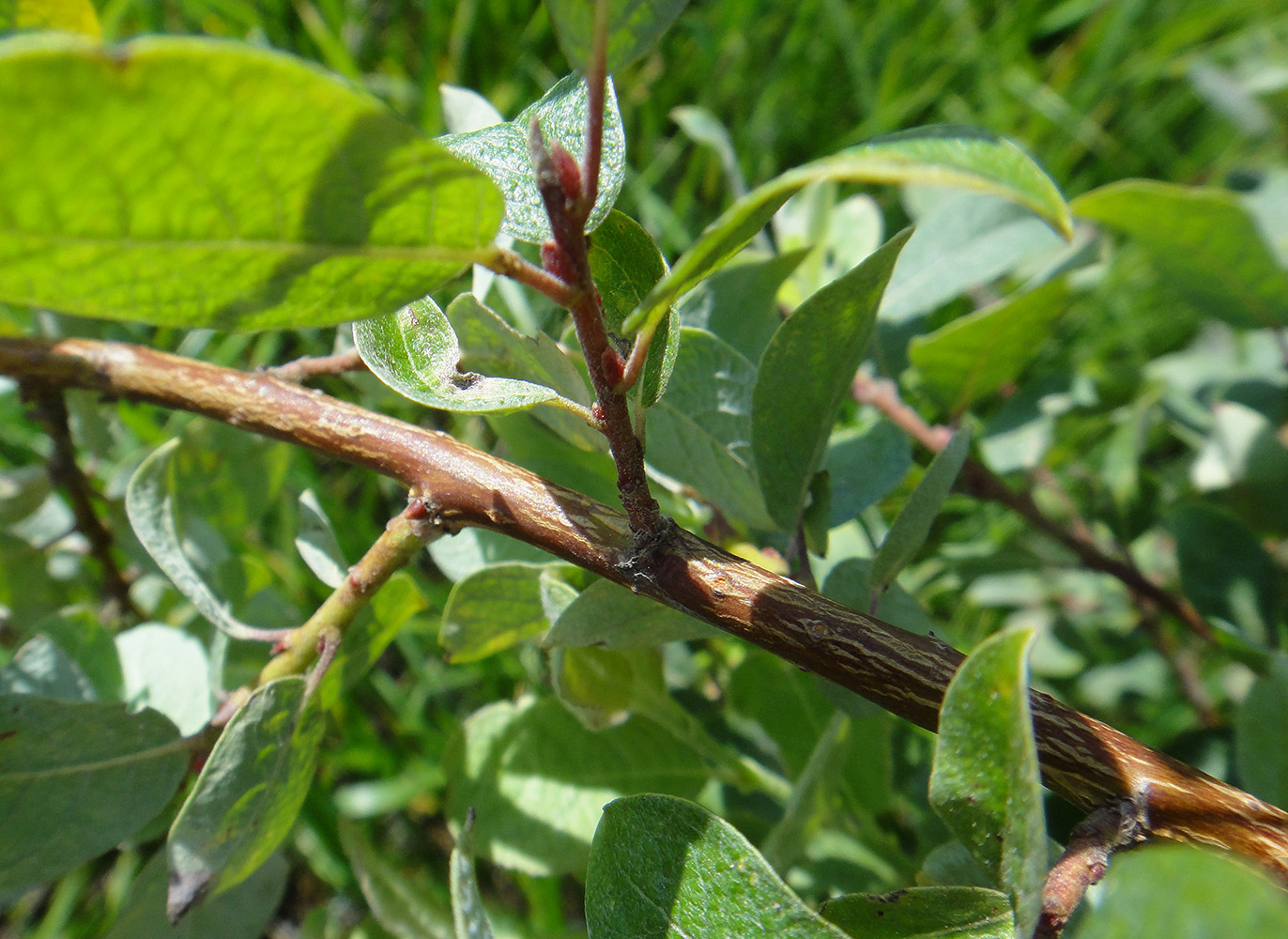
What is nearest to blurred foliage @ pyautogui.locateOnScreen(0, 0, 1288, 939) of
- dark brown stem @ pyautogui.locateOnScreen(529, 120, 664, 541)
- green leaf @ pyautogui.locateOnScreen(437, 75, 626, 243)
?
dark brown stem @ pyautogui.locateOnScreen(529, 120, 664, 541)

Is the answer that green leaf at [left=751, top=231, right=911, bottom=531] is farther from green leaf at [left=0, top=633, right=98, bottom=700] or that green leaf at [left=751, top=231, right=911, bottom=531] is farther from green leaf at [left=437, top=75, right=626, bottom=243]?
green leaf at [left=0, top=633, right=98, bottom=700]

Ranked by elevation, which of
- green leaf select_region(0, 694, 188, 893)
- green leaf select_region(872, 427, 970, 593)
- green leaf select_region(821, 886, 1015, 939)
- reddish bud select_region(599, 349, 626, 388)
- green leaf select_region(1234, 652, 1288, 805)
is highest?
reddish bud select_region(599, 349, 626, 388)

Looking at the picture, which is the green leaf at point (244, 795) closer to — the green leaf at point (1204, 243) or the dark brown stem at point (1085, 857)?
the dark brown stem at point (1085, 857)

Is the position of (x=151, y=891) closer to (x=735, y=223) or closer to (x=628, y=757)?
(x=628, y=757)

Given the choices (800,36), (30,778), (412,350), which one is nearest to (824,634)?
(412,350)

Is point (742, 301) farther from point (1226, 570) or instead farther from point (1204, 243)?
point (1226, 570)

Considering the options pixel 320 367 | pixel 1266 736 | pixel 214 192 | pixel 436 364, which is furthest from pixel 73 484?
pixel 1266 736
